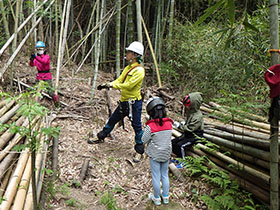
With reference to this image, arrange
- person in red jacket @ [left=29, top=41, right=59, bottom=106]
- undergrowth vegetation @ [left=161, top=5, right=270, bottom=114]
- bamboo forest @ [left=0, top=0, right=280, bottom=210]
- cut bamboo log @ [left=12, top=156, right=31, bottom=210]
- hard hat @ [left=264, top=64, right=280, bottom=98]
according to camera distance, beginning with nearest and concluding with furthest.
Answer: hard hat @ [left=264, top=64, right=280, bottom=98] → bamboo forest @ [left=0, top=0, right=280, bottom=210] → cut bamboo log @ [left=12, top=156, right=31, bottom=210] → person in red jacket @ [left=29, top=41, right=59, bottom=106] → undergrowth vegetation @ [left=161, top=5, right=270, bottom=114]

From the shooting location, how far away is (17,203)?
6.44 feet

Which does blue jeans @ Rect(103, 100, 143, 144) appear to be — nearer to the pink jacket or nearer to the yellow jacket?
the yellow jacket

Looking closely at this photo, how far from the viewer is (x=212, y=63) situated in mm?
6016

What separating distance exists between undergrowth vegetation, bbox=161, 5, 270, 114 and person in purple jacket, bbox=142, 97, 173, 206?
237 centimetres

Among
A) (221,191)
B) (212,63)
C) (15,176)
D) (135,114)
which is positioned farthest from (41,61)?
(212,63)

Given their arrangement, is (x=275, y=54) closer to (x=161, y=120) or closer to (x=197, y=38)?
(x=161, y=120)

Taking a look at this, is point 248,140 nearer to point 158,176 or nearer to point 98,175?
point 158,176

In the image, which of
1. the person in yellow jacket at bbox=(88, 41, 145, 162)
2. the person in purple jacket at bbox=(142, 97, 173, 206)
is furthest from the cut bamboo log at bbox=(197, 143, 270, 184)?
the person in yellow jacket at bbox=(88, 41, 145, 162)

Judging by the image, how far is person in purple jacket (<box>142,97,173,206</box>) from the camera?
2.71 m

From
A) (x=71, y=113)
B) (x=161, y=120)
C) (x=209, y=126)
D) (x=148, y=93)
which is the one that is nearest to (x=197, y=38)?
(x=148, y=93)

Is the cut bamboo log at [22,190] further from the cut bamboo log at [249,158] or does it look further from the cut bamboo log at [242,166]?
the cut bamboo log at [249,158]

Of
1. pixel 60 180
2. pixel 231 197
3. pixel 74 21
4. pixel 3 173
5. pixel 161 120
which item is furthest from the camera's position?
pixel 74 21

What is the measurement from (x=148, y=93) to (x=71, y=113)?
95.9 inches

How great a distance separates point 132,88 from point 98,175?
1332 millimetres
